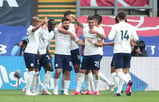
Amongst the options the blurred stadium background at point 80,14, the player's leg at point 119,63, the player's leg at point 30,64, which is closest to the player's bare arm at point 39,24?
the player's leg at point 30,64

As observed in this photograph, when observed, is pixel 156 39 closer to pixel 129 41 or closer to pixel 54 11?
pixel 54 11

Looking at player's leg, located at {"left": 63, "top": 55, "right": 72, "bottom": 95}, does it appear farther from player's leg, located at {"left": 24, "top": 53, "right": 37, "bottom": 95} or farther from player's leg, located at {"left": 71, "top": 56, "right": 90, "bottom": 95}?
player's leg, located at {"left": 24, "top": 53, "right": 37, "bottom": 95}

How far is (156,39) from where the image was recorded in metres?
27.1

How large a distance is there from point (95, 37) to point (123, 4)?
9972 mm

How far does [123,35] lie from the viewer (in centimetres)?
1833

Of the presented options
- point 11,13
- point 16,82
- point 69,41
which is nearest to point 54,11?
point 11,13

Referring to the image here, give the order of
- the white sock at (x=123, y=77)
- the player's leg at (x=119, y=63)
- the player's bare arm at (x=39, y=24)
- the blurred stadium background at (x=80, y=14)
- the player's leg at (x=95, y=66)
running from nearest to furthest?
the player's bare arm at (x=39, y=24) → the white sock at (x=123, y=77) → the player's leg at (x=119, y=63) → the player's leg at (x=95, y=66) → the blurred stadium background at (x=80, y=14)

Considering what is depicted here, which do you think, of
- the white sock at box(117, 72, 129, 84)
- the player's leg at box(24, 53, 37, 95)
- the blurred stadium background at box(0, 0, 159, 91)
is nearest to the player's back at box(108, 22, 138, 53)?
the white sock at box(117, 72, 129, 84)

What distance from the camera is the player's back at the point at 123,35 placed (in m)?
18.3

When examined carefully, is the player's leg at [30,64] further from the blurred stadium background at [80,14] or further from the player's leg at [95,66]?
the blurred stadium background at [80,14]

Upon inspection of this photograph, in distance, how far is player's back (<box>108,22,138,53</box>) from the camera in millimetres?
18281

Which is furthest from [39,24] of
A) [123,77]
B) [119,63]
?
[123,77]

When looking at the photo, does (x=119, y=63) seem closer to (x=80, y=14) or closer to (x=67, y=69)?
(x=67, y=69)

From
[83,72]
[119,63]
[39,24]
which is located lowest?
[83,72]
